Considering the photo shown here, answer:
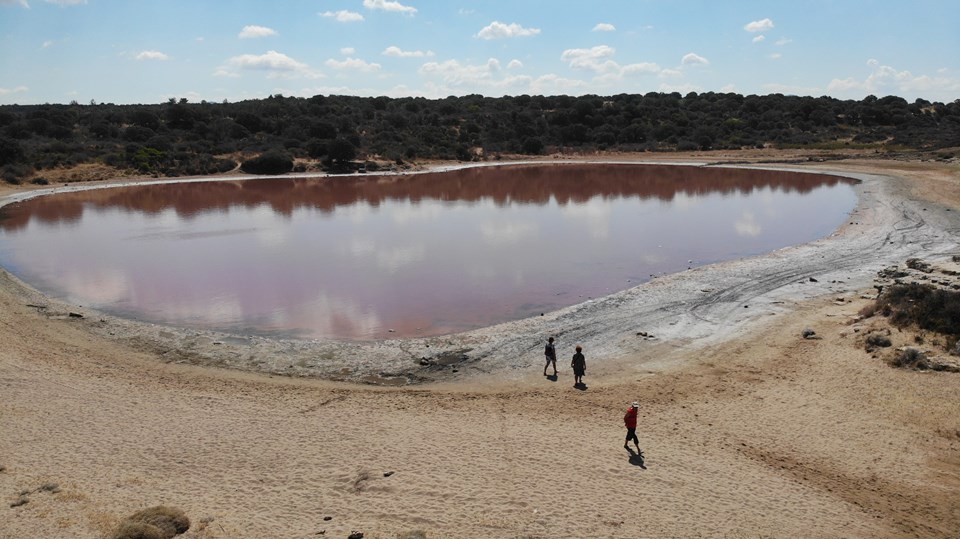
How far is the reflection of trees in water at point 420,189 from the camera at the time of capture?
45.2 metres

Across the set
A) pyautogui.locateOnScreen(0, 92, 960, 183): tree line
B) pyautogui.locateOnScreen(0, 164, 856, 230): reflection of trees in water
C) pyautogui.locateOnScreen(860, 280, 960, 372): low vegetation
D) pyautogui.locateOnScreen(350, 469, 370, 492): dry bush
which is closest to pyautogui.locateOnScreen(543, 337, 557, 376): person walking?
pyautogui.locateOnScreen(350, 469, 370, 492): dry bush

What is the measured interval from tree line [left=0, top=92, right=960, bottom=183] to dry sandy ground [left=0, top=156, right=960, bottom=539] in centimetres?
5117

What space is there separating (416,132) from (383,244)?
2149 inches

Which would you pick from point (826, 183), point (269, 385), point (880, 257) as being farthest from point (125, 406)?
point (826, 183)

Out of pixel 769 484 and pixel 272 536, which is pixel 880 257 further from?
pixel 272 536

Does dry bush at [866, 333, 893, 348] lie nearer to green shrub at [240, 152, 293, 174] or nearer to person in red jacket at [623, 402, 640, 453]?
person in red jacket at [623, 402, 640, 453]

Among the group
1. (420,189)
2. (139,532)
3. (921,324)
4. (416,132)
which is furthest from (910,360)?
(416,132)

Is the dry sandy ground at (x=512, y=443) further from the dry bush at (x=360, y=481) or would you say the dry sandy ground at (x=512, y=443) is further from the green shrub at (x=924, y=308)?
the green shrub at (x=924, y=308)

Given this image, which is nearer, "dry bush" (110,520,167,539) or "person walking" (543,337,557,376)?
"dry bush" (110,520,167,539)

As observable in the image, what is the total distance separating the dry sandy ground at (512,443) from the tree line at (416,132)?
5117 centimetres

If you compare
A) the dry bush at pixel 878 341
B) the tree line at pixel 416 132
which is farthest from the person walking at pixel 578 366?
the tree line at pixel 416 132

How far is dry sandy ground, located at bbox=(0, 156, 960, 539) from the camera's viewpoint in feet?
30.8

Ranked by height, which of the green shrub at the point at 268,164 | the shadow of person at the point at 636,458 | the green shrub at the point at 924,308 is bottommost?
the shadow of person at the point at 636,458

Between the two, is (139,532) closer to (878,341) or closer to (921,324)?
(878,341)
